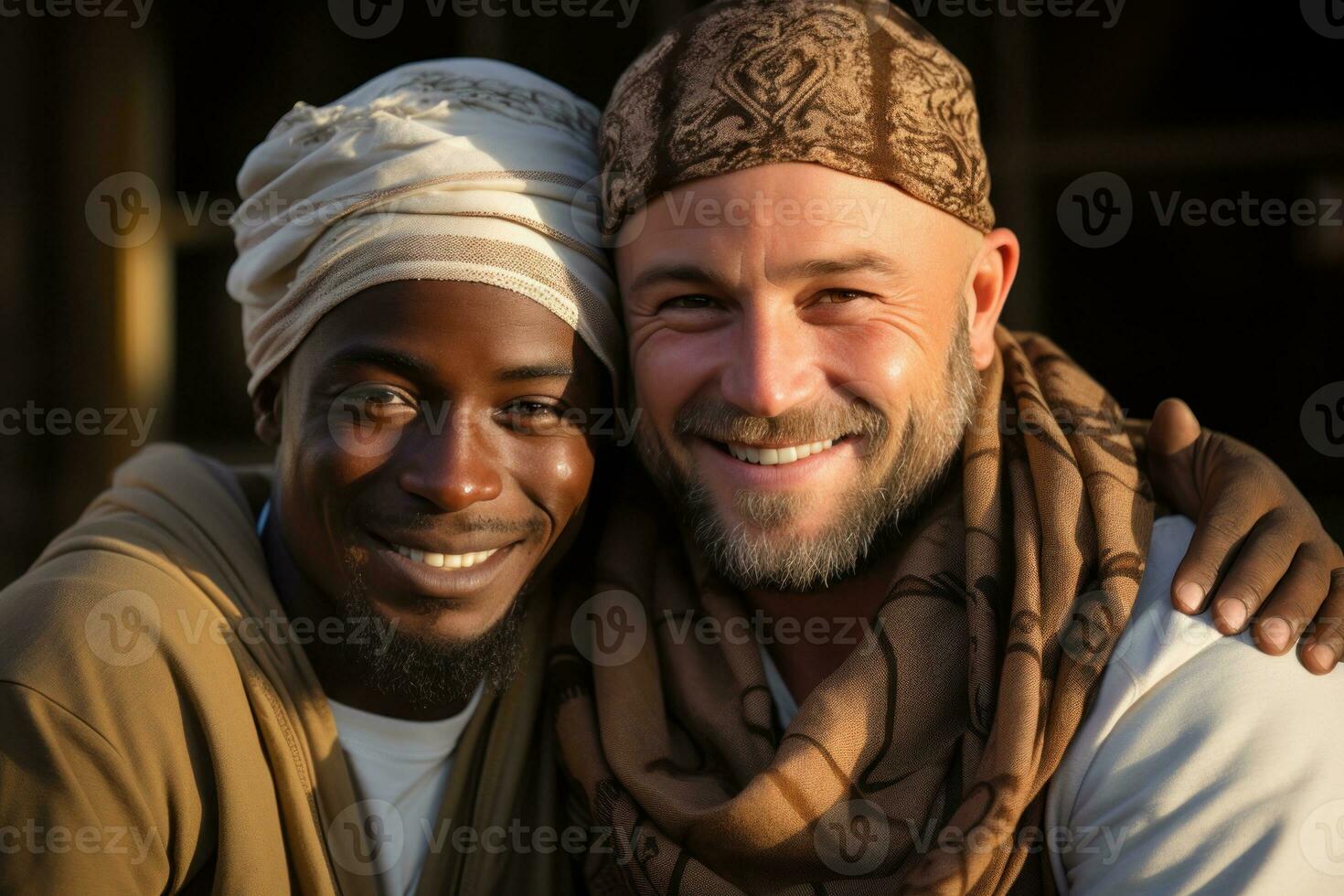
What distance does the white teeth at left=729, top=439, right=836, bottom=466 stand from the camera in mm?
2174

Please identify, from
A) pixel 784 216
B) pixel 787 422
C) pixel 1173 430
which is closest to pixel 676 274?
pixel 784 216

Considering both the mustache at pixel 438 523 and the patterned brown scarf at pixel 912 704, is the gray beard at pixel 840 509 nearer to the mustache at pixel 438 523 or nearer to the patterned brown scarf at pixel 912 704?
the patterned brown scarf at pixel 912 704

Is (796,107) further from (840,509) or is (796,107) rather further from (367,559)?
(367,559)

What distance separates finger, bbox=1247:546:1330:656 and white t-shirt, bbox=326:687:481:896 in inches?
53.9

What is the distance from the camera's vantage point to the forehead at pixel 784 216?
6.86ft

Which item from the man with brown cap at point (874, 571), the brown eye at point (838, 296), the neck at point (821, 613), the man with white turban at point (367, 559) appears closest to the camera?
the man with brown cap at point (874, 571)

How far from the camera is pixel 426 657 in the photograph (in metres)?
2.15

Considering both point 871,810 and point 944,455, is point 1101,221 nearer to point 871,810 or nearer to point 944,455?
point 944,455

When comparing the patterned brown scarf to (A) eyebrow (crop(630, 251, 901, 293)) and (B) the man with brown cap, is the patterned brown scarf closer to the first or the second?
(B) the man with brown cap

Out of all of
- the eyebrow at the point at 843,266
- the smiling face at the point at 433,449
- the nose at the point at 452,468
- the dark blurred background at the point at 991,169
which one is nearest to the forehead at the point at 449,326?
the smiling face at the point at 433,449

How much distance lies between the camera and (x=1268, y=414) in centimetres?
352

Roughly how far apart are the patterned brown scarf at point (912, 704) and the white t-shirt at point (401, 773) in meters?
0.24

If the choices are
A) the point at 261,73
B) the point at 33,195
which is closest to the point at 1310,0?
the point at 261,73

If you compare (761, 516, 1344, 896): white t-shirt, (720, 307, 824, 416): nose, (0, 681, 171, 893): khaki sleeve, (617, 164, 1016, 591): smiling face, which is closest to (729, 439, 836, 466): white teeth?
(617, 164, 1016, 591): smiling face
